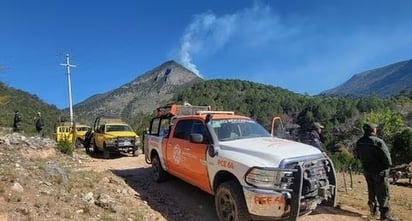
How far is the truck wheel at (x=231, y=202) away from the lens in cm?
719

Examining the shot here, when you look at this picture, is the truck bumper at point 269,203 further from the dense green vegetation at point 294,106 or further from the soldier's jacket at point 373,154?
the dense green vegetation at point 294,106

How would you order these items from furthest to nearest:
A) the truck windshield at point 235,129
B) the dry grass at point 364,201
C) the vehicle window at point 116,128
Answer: the vehicle window at point 116,128 → the dry grass at point 364,201 → the truck windshield at point 235,129

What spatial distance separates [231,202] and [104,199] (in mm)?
2748

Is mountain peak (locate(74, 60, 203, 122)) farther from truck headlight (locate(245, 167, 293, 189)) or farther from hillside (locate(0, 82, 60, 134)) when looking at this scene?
truck headlight (locate(245, 167, 293, 189))

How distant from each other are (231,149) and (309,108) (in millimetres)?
117554

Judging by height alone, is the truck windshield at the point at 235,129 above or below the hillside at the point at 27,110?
below

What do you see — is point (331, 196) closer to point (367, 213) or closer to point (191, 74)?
point (367, 213)

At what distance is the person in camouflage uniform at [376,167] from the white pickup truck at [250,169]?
3.86ft

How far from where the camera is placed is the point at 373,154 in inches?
334

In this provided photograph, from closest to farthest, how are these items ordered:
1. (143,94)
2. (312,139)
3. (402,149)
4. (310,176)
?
(310,176), (312,139), (402,149), (143,94)

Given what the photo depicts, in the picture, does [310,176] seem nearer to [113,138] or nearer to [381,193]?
[381,193]

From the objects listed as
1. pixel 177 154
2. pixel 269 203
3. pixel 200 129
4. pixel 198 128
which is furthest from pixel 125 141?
pixel 269 203

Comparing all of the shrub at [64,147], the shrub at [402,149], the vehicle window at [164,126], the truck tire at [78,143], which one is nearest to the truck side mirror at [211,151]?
Result: the vehicle window at [164,126]

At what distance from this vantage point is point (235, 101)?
12656 centimetres
